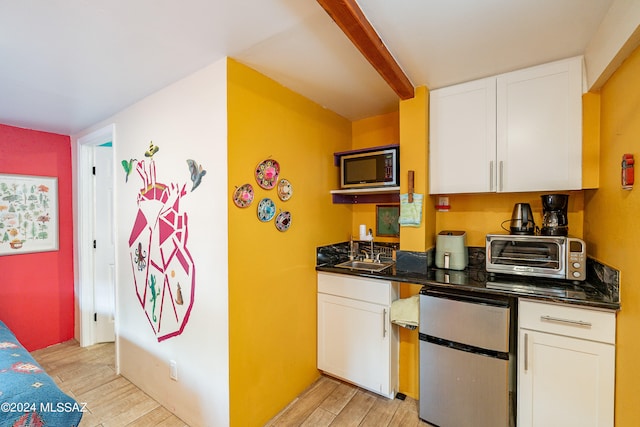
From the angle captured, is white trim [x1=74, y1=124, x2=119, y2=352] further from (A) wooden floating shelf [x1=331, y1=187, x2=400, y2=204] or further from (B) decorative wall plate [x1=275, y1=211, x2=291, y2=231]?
(A) wooden floating shelf [x1=331, y1=187, x2=400, y2=204]

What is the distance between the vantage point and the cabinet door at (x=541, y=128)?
1601mm

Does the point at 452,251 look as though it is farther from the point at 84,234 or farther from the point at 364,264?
the point at 84,234

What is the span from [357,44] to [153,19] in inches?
37.1

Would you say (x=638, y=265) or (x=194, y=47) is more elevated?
(x=194, y=47)

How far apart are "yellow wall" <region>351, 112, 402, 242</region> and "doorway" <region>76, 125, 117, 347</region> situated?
2.47 m

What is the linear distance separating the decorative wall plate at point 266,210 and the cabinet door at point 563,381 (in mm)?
1634

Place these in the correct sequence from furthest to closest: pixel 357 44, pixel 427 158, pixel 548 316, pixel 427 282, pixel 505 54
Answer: pixel 427 158
pixel 427 282
pixel 505 54
pixel 548 316
pixel 357 44

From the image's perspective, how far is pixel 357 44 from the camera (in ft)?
4.24

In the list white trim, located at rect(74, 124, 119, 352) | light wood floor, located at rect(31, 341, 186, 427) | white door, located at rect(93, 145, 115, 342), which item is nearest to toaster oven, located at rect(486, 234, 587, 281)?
light wood floor, located at rect(31, 341, 186, 427)

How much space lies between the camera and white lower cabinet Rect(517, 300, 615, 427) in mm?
1329

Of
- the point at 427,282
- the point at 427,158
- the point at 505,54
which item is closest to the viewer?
the point at 505,54

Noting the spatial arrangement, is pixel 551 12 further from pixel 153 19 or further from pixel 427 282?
pixel 153 19

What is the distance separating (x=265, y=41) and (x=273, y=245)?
3.97 feet

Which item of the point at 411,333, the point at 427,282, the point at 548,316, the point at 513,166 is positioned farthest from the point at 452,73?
the point at 411,333
